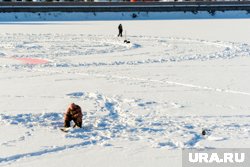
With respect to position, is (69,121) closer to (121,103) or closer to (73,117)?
(73,117)

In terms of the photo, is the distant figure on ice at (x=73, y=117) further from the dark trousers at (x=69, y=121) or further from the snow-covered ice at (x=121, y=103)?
the snow-covered ice at (x=121, y=103)

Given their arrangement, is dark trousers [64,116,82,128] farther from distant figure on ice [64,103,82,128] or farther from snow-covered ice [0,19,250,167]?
snow-covered ice [0,19,250,167]

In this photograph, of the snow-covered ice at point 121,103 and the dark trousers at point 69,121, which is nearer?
the snow-covered ice at point 121,103

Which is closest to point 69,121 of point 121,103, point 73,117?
point 73,117

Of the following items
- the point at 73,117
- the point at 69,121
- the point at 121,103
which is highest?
the point at 73,117

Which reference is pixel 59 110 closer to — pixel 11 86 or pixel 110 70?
pixel 11 86

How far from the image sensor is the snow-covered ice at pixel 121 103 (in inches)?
334

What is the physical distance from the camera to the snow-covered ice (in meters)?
8.49

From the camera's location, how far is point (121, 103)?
12055mm

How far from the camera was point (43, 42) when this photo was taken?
2775 centimetres

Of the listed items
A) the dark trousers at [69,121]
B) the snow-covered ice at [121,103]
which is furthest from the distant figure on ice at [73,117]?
the snow-covered ice at [121,103]

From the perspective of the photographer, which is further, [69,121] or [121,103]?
[121,103]

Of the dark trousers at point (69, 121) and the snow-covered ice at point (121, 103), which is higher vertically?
the dark trousers at point (69, 121)

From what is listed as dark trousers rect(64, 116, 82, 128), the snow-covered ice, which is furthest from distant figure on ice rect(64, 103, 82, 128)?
the snow-covered ice
